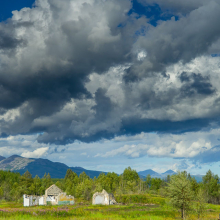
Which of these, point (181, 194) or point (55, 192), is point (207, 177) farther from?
point (181, 194)

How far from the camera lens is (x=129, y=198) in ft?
382

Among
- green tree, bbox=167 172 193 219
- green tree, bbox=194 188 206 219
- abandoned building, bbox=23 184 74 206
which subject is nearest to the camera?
green tree, bbox=167 172 193 219

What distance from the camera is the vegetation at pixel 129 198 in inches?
1822

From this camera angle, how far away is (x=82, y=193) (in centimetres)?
14575

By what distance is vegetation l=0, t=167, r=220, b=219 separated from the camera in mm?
46281

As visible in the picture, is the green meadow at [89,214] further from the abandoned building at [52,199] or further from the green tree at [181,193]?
the abandoned building at [52,199]

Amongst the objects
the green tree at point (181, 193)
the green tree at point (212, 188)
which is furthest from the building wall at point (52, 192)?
the green tree at point (212, 188)

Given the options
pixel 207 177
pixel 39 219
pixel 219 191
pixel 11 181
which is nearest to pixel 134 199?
pixel 219 191

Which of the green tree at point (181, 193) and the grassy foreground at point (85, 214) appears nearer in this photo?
the grassy foreground at point (85, 214)

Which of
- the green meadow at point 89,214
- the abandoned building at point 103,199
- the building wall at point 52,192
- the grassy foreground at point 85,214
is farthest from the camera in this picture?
the building wall at point 52,192

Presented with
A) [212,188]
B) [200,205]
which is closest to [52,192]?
[200,205]

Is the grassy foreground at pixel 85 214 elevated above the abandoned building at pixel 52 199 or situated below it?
above

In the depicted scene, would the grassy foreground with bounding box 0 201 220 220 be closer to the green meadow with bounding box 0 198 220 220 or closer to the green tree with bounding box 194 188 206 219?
the green meadow with bounding box 0 198 220 220

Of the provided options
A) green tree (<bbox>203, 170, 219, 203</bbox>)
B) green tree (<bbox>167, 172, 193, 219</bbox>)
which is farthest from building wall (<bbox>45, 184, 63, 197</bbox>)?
green tree (<bbox>203, 170, 219, 203</bbox>)
